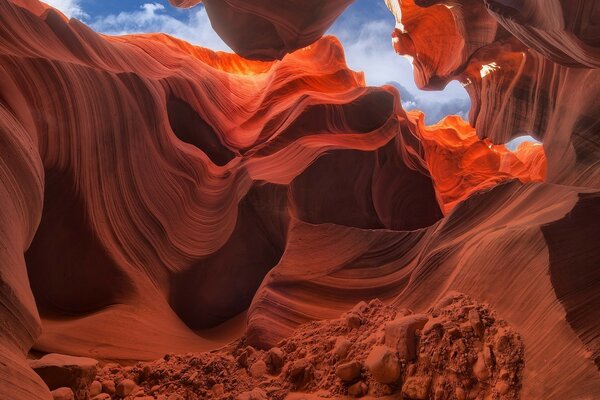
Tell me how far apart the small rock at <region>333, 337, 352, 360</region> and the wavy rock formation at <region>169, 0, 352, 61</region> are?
7.82 ft

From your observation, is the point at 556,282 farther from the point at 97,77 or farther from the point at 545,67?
the point at 97,77

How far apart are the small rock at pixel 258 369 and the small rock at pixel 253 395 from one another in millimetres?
239

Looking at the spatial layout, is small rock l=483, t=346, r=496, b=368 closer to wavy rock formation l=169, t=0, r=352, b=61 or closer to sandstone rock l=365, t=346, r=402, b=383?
sandstone rock l=365, t=346, r=402, b=383

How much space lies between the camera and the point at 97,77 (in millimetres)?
3266

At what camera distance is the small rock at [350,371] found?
1794 mm

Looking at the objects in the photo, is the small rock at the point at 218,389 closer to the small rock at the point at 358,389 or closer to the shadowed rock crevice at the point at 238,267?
the small rock at the point at 358,389

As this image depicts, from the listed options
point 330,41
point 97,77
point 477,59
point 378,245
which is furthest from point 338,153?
point 330,41

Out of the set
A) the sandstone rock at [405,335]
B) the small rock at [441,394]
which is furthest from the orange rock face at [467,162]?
the small rock at [441,394]

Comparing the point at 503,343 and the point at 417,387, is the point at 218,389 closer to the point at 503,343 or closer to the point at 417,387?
the point at 417,387

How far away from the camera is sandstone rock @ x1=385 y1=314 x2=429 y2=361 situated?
173 cm

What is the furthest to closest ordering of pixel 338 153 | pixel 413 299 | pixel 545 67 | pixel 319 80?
1. pixel 319 80
2. pixel 338 153
3. pixel 545 67
4. pixel 413 299

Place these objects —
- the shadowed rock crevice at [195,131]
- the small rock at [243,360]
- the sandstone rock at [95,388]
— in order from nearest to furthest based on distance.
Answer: the sandstone rock at [95,388], the small rock at [243,360], the shadowed rock crevice at [195,131]

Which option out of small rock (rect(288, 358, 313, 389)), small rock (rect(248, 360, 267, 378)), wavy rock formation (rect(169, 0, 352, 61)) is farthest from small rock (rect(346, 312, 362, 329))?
wavy rock formation (rect(169, 0, 352, 61))

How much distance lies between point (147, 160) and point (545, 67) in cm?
286
